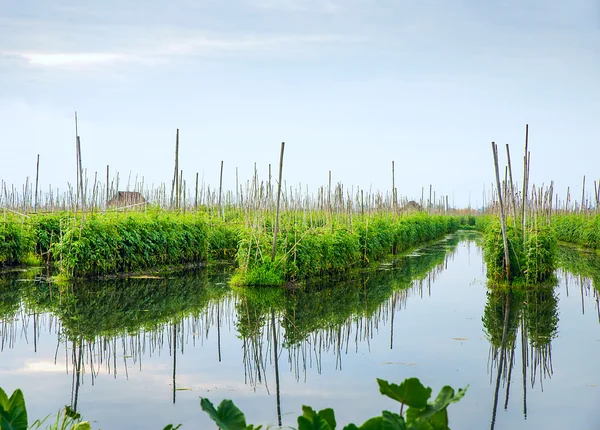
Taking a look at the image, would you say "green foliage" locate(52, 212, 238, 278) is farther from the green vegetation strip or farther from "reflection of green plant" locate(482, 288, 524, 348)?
"reflection of green plant" locate(482, 288, 524, 348)

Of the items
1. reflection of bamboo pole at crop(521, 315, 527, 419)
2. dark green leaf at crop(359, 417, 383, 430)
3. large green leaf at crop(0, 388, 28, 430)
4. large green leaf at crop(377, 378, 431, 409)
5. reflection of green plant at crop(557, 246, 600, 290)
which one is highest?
large green leaf at crop(377, 378, 431, 409)

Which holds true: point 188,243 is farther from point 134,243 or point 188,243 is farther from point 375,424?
point 375,424

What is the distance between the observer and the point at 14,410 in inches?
105

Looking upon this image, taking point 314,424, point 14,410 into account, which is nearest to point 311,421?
point 314,424

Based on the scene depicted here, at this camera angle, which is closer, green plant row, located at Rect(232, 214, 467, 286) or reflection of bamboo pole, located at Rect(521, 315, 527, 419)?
reflection of bamboo pole, located at Rect(521, 315, 527, 419)

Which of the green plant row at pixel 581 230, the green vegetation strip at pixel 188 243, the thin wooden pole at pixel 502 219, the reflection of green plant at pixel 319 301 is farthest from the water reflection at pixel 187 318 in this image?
the green plant row at pixel 581 230

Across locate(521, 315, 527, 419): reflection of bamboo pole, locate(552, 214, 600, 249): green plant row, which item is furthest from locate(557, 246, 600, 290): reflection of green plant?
locate(521, 315, 527, 419): reflection of bamboo pole

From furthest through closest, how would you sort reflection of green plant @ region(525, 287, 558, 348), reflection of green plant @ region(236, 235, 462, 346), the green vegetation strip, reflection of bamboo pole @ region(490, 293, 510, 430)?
1. the green vegetation strip
2. reflection of green plant @ region(236, 235, 462, 346)
3. reflection of green plant @ region(525, 287, 558, 348)
4. reflection of bamboo pole @ region(490, 293, 510, 430)

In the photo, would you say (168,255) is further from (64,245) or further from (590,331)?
(590,331)

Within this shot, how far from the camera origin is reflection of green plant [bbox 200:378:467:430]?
229 centimetres

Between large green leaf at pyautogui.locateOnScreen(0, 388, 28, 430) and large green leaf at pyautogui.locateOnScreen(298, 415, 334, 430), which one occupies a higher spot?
large green leaf at pyautogui.locateOnScreen(298, 415, 334, 430)

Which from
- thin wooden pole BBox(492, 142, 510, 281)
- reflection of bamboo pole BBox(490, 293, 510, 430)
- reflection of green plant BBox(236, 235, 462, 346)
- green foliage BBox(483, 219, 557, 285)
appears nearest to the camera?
reflection of bamboo pole BBox(490, 293, 510, 430)

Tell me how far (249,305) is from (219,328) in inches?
72.4

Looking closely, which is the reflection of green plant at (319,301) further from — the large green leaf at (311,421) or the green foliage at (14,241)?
the green foliage at (14,241)
